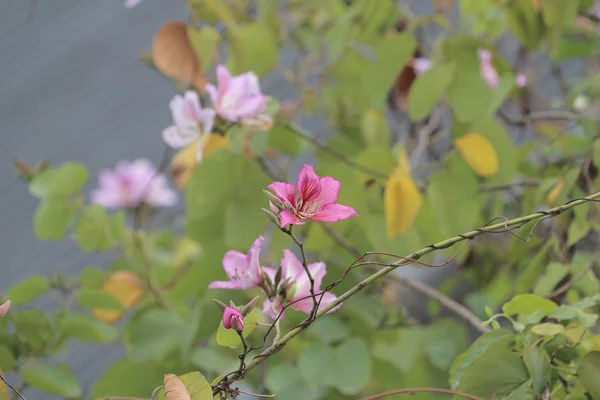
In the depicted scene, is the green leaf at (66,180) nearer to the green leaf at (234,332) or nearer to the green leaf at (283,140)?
the green leaf at (283,140)

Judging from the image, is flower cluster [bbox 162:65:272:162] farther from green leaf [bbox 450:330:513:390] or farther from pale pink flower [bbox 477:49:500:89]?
pale pink flower [bbox 477:49:500:89]

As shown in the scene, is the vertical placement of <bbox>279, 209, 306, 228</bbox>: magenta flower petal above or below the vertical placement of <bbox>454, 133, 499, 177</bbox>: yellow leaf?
above

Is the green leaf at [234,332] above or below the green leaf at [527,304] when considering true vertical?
above

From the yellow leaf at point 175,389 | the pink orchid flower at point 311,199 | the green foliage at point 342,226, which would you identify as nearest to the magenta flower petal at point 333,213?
the pink orchid flower at point 311,199

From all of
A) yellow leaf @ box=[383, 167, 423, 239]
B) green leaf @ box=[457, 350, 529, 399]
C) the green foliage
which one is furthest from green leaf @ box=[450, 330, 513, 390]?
yellow leaf @ box=[383, 167, 423, 239]

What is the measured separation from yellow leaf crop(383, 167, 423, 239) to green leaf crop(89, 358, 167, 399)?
0.33 meters

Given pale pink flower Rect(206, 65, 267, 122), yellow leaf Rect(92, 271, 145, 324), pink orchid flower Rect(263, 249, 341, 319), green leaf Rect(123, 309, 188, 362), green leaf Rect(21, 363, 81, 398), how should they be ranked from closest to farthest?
pink orchid flower Rect(263, 249, 341, 319) → pale pink flower Rect(206, 65, 267, 122) → green leaf Rect(21, 363, 81, 398) → green leaf Rect(123, 309, 188, 362) → yellow leaf Rect(92, 271, 145, 324)

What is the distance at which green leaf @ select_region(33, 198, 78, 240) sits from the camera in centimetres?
87

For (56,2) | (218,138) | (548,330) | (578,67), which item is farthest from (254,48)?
(578,67)

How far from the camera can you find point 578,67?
2.06m

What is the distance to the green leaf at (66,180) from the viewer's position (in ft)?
2.73

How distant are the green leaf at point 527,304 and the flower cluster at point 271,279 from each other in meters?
0.12

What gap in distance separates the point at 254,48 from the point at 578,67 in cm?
152

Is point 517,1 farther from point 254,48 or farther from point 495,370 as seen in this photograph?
point 495,370
